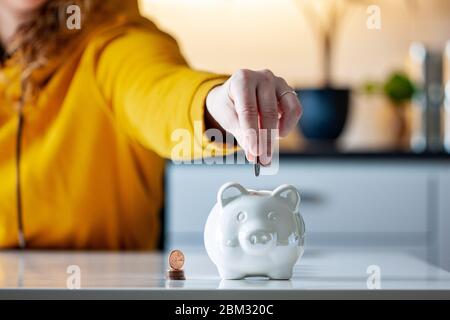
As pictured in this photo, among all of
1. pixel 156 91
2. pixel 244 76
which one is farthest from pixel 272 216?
pixel 156 91

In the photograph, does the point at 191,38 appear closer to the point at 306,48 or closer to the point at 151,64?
the point at 306,48

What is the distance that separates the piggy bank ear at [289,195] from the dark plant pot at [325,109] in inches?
62.5

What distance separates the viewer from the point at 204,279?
1.05 meters

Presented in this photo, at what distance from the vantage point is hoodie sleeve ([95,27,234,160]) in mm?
1266

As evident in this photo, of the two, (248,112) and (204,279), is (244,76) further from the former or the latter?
(204,279)

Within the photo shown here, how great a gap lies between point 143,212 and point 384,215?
76cm

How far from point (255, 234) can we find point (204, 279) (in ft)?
0.29

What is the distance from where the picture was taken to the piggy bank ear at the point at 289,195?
104 cm

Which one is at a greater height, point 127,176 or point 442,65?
point 442,65

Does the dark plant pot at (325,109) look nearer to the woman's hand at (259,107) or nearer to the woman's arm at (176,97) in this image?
the woman's arm at (176,97)

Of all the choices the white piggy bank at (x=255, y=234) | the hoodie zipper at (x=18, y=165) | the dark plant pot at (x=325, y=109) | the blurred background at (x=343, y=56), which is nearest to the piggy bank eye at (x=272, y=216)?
the white piggy bank at (x=255, y=234)

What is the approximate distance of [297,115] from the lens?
42.7 inches

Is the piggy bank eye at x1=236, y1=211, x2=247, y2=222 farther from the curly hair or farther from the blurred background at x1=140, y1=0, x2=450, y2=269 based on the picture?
the blurred background at x1=140, y1=0, x2=450, y2=269
